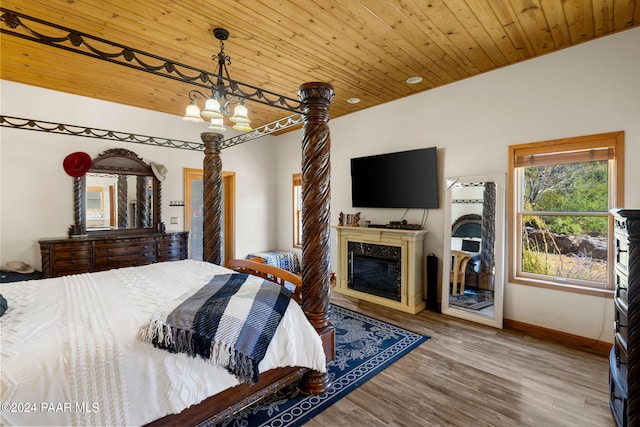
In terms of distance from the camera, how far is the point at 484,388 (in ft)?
7.22

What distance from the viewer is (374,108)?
455cm

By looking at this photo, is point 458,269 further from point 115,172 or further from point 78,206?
point 78,206

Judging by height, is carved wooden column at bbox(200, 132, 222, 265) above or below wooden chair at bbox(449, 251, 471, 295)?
above

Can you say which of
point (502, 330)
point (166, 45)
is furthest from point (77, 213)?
point (502, 330)

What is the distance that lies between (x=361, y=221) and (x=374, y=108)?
1820mm

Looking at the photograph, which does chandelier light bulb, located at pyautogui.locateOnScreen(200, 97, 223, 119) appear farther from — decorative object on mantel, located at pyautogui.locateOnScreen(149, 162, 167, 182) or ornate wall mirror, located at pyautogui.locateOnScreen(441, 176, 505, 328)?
ornate wall mirror, located at pyautogui.locateOnScreen(441, 176, 505, 328)

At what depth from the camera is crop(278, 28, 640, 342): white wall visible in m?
2.65

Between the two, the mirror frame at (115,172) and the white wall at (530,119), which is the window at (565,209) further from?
the mirror frame at (115,172)

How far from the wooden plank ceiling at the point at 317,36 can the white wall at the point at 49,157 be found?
295 mm

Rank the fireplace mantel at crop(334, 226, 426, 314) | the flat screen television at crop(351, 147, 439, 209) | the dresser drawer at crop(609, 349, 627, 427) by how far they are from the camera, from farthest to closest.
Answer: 1. the flat screen television at crop(351, 147, 439, 209)
2. the fireplace mantel at crop(334, 226, 426, 314)
3. the dresser drawer at crop(609, 349, 627, 427)

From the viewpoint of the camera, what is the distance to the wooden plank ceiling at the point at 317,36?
7.44 ft

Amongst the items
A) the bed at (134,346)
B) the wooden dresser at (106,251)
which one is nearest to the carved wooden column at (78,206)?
the wooden dresser at (106,251)

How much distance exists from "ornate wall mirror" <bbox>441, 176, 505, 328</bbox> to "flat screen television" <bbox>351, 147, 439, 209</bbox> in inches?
11.1

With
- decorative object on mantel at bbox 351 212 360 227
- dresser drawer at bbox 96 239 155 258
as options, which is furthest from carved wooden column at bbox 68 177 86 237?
decorative object on mantel at bbox 351 212 360 227
